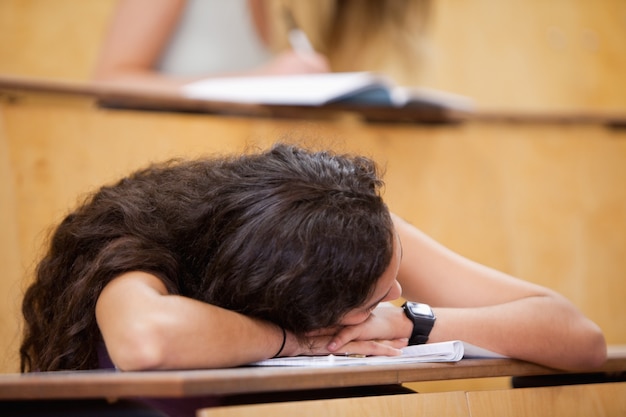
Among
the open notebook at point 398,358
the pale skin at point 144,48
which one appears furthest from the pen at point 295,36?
the open notebook at point 398,358

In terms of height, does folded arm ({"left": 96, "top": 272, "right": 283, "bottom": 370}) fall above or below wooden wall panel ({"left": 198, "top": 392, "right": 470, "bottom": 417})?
above

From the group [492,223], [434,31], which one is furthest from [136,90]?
[434,31]

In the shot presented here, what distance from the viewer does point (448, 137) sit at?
1972mm

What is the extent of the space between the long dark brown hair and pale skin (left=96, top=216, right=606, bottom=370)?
0.13 feet

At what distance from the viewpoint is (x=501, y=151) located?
80.0 inches

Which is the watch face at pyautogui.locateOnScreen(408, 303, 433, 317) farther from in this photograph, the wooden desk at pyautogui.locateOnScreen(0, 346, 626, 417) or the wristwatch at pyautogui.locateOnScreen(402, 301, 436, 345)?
the wooden desk at pyautogui.locateOnScreen(0, 346, 626, 417)

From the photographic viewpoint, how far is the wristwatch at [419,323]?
3.83ft

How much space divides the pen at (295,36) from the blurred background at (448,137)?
0.08 feet

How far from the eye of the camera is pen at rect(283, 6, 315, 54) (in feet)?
7.66

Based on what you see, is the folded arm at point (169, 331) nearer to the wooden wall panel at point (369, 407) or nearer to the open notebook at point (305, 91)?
the wooden wall panel at point (369, 407)

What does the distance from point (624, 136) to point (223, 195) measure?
1.37 meters

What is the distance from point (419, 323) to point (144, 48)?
120 cm

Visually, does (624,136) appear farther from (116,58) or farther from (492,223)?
(116,58)

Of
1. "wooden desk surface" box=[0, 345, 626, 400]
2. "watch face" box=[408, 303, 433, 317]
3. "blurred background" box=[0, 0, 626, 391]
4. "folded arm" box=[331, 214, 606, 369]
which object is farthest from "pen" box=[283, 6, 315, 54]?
"wooden desk surface" box=[0, 345, 626, 400]
